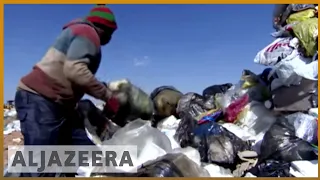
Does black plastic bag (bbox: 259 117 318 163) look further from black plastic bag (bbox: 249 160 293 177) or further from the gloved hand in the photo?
the gloved hand

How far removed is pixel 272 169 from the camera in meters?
2.85

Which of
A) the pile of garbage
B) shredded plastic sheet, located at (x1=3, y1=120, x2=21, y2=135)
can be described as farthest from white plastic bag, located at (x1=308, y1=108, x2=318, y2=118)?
shredded plastic sheet, located at (x1=3, y1=120, x2=21, y2=135)

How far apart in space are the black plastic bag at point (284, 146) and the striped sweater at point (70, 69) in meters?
1.43

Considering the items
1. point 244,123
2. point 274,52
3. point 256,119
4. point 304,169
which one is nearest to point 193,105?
point 244,123

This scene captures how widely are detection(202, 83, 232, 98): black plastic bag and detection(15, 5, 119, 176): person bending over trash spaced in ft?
7.58

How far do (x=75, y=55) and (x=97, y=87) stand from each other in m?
0.23

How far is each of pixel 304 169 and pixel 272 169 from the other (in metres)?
0.23

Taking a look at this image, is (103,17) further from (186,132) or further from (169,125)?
(169,125)

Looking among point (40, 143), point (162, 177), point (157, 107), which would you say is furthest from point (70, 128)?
point (157, 107)

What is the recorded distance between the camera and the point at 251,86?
161 inches

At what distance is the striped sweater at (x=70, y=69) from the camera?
7.38 feet

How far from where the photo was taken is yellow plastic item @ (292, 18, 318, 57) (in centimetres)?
328

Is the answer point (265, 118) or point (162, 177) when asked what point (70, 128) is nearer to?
point (162, 177)

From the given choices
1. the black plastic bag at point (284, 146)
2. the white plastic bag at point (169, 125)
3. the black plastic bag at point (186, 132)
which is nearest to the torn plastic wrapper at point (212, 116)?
the black plastic bag at point (186, 132)
